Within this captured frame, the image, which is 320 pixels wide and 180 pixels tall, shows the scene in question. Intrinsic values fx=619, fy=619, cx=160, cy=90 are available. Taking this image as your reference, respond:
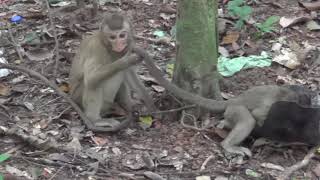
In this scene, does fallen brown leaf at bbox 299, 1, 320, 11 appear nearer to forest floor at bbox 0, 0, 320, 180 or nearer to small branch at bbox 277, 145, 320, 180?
forest floor at bbox 0, 0, 320, 180

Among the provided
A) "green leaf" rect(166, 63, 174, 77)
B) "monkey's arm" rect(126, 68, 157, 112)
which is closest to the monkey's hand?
"monkey's arm" rect(126, 68, 157, 112)

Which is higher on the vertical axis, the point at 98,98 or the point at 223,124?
the point at 98,98

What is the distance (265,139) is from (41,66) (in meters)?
3.02

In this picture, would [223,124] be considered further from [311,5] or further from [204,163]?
[311,5]

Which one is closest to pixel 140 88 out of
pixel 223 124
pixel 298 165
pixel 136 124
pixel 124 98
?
pixel 124 98

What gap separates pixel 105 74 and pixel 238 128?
4.59 ft

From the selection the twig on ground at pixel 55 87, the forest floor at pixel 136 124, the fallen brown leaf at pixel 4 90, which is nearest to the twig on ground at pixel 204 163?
the forest floor at pixel 136 124

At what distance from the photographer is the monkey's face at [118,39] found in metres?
6.02

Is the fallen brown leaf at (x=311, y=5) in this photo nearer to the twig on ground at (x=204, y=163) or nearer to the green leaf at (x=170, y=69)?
the green leaf at (x=170, y=69)

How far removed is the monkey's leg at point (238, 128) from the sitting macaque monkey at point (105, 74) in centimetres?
95

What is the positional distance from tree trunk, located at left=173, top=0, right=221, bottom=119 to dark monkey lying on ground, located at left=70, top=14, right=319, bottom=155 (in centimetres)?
27

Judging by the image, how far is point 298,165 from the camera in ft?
18.0

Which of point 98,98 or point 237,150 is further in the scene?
point 98,98

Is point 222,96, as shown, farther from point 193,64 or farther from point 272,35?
point 272,35
